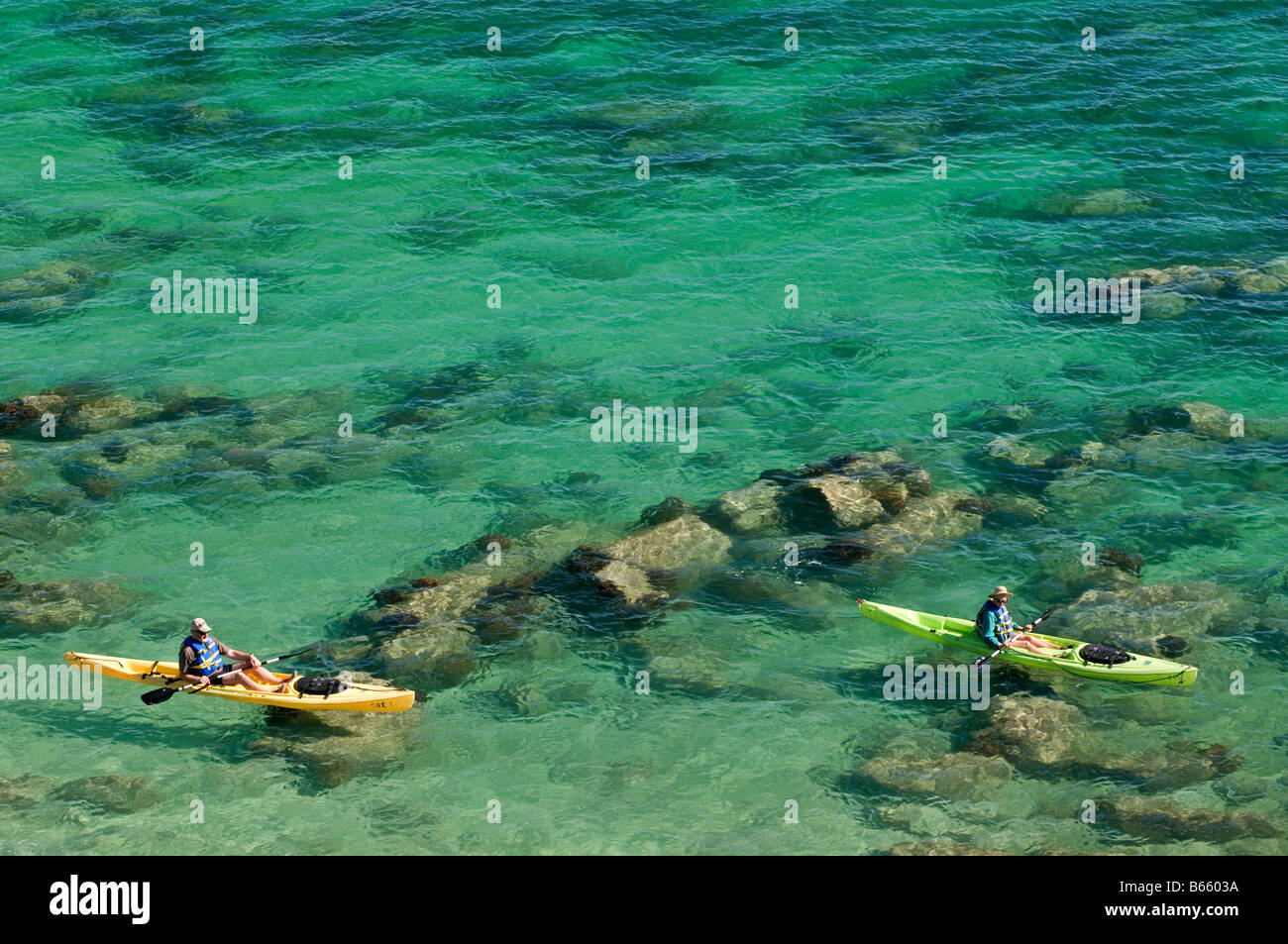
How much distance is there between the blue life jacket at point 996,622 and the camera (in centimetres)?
2661

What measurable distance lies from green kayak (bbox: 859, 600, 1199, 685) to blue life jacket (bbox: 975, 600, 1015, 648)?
11.1 inches

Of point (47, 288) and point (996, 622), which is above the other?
point (47, 288)

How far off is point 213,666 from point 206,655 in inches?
11.1

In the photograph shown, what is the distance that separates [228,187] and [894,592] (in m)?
29.3

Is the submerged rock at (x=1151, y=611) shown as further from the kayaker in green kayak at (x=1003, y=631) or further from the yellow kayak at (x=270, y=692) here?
the yellow kayak at (x=270, y=692)

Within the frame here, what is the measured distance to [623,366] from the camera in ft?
124

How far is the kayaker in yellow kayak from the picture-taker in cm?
2575

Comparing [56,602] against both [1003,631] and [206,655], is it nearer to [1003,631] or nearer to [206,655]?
[206,655]

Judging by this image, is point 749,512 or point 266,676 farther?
point 749,512

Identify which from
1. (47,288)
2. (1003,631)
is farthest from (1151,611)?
(47,288)

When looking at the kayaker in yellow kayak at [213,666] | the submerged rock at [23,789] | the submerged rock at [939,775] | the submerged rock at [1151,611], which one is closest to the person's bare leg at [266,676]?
the kayaker in yellow kayak at [213,666]

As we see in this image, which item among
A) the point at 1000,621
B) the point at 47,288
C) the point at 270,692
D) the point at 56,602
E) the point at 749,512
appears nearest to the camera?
the point at 270,692

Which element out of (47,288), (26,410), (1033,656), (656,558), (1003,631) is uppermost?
(47,288)

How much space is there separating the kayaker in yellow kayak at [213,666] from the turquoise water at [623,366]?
37.3 inches
